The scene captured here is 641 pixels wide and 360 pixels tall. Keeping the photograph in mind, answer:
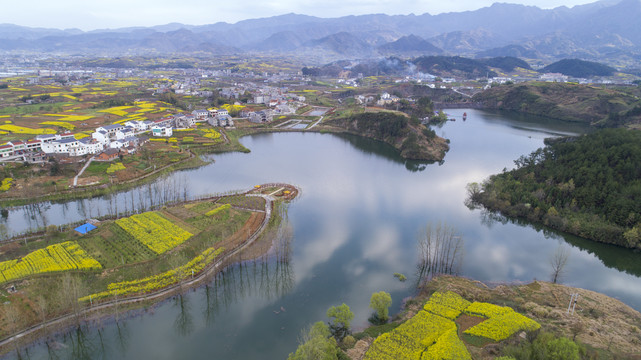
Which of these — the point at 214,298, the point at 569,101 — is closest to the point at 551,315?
the point at 214,298

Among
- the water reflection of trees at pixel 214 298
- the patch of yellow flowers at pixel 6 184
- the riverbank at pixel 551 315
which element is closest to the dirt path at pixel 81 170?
the patch of yellow flowers at pixel 6 184

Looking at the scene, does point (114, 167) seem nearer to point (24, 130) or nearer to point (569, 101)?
point (24, 130)

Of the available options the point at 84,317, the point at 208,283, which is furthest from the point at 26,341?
the point at 208,283

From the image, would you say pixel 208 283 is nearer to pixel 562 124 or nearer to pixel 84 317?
pixel 84 317

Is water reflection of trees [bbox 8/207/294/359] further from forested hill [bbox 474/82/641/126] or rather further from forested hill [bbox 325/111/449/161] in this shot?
forested hill [bbox 474/82/641/126]

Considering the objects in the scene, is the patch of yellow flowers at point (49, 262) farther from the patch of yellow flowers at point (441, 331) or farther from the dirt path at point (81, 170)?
the patch of yellow flowers at point (441, 331)
